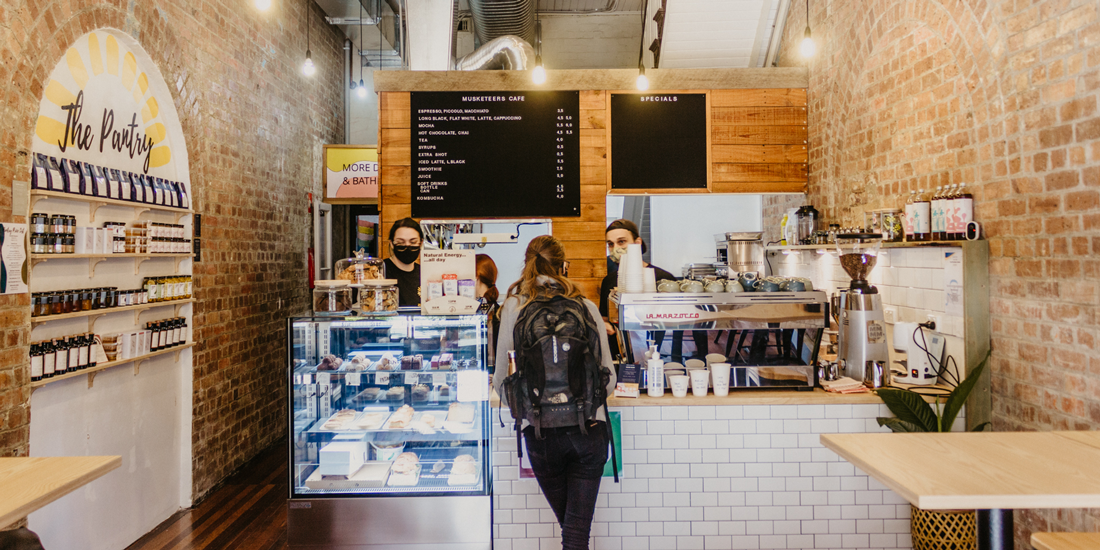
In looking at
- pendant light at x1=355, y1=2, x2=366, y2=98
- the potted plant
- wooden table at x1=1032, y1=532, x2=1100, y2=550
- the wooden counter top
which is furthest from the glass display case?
pendant light at x1=355, y1=2, x2=366, y2=98

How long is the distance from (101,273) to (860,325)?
158 inches

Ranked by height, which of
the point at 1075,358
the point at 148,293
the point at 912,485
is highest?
the point at 148,293

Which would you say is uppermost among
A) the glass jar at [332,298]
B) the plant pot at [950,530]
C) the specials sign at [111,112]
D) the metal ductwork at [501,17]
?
the metal ductwork at [501,17]

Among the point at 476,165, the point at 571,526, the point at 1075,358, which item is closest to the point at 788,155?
the point at 476,165

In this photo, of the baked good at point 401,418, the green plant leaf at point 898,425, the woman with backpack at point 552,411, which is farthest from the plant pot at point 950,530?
the baked good at point 401,418

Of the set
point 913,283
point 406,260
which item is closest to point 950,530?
point 913,283

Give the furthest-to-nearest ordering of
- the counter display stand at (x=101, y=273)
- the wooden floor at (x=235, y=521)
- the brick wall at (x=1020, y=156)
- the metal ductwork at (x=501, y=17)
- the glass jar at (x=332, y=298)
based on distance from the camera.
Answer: the metal ductwork at (x=501, y=17), the wooden floor at (x=235, y=521), the glass jar at (x=332, y=298), the counter display stand at (x=101, y=273), the brick wall at (x=1020, y=156)

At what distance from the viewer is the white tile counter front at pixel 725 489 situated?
9.95 feet

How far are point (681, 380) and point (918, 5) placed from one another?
2.44m

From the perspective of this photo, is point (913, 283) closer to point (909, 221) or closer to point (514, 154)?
point (909, 221)

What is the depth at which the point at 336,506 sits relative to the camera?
3.19m

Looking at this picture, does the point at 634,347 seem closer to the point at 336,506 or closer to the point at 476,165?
the point at 336,506

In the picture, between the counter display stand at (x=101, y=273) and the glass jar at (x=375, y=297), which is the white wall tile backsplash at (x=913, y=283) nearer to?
the glass jar at (x=375, y=297)

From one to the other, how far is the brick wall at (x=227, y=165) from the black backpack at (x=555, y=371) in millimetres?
2176
